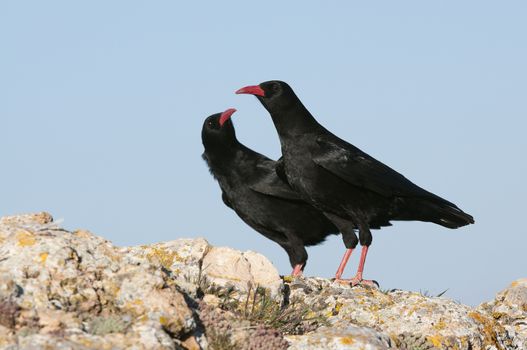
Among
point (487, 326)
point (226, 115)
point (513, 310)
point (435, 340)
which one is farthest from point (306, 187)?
point (435, 340)

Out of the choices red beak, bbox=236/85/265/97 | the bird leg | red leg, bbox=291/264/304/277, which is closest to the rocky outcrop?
the bird leg

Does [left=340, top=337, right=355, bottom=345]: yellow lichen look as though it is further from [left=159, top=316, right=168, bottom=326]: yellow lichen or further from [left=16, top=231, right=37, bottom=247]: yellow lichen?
[left=16, top=231, right=37, bottom=247]: yellow lichen

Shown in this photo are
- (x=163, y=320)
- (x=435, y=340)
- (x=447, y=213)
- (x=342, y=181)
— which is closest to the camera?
(x=163, y=320)

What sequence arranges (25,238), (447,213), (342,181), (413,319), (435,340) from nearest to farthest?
(25,238), (435,340), (413,319), (342,181), (447,213)

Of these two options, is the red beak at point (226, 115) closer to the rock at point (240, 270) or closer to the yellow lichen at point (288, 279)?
the yellow lichen at point (288, 279)

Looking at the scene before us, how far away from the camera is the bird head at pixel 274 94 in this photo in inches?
472

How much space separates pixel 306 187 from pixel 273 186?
1.12m

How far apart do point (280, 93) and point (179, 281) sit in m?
5.42

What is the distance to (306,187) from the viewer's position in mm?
11391

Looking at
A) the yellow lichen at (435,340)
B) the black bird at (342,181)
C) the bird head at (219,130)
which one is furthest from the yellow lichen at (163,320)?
the bird head at (219,130)

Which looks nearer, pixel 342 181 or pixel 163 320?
pixel 163 320

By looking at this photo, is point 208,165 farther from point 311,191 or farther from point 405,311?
point 405,311

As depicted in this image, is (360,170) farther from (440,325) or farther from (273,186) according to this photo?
(440,325)

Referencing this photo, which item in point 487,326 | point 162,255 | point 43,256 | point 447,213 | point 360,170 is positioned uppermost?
point 360,170
